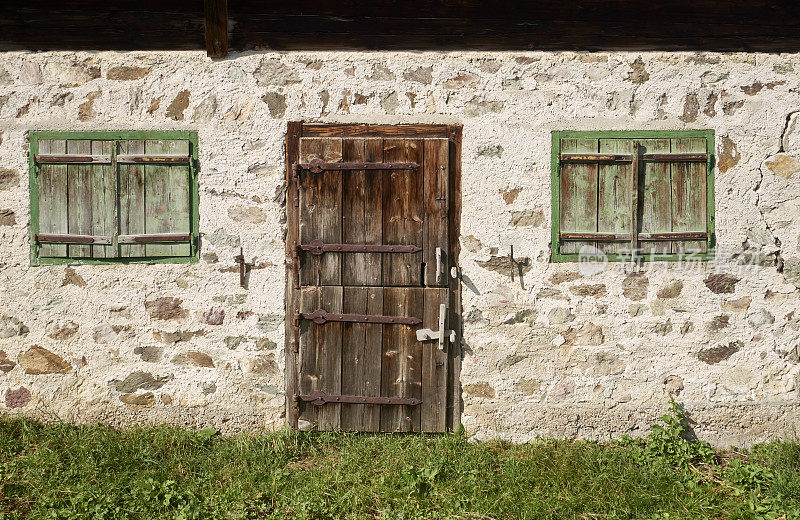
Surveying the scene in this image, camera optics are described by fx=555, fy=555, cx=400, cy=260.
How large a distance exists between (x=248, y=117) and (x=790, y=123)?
3817 mm

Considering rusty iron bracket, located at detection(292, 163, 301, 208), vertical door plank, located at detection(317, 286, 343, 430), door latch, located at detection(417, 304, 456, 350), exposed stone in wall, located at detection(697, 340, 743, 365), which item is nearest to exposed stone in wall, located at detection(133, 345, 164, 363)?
vertical door plank, located at detection(317, 286, 343, 430)

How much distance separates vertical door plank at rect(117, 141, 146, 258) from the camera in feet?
12.9

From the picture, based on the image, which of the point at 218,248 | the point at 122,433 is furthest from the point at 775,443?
the point at 122,433

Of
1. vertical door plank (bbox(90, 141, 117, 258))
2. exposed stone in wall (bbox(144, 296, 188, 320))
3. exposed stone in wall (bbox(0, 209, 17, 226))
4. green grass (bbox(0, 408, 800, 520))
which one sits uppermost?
vertical door plank (bbox(90, 141, 117, 258))

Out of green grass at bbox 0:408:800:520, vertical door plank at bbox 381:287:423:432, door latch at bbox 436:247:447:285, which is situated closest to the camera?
green grass at bbox 0:408:800:520

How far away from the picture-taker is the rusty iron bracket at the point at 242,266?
3.93m

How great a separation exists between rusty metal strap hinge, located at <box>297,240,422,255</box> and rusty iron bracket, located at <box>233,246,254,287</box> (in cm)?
40

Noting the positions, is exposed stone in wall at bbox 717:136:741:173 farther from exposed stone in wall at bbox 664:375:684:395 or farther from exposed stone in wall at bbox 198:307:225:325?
exposed stone in wall at bbox 198:307:225:325

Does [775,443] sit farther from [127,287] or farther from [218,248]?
[127,287]

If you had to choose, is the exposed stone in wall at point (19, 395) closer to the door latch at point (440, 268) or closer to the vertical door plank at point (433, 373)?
the vertical door plank at point (433, 373)

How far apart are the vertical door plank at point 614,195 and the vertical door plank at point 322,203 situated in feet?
6.03

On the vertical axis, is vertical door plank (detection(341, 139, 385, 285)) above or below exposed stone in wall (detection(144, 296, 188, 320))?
above

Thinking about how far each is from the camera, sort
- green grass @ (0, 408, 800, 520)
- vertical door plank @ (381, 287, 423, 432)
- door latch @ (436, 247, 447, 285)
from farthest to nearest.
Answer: vertical door plank @ (381, 287, 423, 432) < door latch @ (436, 247, 447, 285) < green grass @ (0, 408, 800, 520)

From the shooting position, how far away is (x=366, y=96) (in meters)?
3.92
